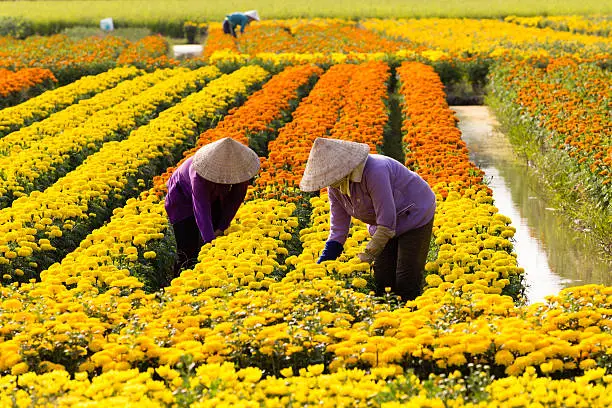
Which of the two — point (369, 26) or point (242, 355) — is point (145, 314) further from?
point (369, 26)

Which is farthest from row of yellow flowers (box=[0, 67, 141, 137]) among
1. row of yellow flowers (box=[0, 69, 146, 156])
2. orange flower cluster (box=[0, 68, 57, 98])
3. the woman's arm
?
the woman's arm

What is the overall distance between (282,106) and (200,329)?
30.5 feet

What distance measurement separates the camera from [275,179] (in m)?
10.1

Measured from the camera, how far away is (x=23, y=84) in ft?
60.7

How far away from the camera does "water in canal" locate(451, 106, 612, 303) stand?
30.0 feet

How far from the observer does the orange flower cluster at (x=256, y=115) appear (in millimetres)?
12118

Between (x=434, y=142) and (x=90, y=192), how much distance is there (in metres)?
3.90

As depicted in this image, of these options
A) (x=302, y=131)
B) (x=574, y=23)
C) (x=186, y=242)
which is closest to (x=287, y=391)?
(x=186, y=242)

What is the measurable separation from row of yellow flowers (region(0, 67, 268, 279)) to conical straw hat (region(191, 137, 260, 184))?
1514mm

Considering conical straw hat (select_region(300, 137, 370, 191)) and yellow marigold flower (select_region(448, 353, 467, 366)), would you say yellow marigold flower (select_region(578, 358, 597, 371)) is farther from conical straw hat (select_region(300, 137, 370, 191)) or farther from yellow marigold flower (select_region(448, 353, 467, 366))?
conical straw hat (select_region(300, 137, 370, 191))

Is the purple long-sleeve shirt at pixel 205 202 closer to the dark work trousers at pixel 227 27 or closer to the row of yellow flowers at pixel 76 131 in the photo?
the row of yellow flowers at pixel 76 131

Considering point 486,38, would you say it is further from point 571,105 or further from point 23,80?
point 571,105

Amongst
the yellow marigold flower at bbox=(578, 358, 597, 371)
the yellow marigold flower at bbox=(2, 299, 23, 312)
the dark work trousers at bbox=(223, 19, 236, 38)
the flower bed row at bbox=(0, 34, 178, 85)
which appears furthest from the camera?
the dark work trousers at bbox=(223, 19, 236, 38)

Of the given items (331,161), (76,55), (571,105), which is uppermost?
(331,161)
